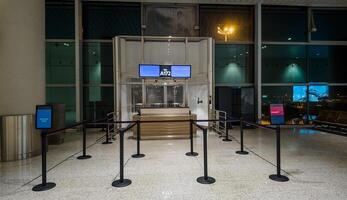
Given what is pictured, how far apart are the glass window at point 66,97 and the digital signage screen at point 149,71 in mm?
3405

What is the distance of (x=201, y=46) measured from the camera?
8.80 meters

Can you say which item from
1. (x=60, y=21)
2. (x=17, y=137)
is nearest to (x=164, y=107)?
(x=17, y=137)

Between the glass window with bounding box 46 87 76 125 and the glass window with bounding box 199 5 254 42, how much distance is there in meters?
6.23

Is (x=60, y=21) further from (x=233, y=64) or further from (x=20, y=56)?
(x=233, y=64)

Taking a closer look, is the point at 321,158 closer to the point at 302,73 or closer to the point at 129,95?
the point at 302,73

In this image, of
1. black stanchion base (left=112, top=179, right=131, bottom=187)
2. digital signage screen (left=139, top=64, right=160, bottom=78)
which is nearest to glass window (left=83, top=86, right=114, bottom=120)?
digital signage screen (left=139, top=64, right=160, bottom=78)

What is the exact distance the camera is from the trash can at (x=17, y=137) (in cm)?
457

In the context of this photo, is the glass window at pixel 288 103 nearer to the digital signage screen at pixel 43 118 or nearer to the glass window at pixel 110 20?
the glass window at pixel 110 20

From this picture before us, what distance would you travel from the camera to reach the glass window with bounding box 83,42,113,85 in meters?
9.16

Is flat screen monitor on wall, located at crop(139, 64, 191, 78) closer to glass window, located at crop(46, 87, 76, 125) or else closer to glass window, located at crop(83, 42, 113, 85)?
glass window, located at crop(83, 42, 113, 85)

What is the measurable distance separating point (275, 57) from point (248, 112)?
296 cm

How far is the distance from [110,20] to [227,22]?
520cm

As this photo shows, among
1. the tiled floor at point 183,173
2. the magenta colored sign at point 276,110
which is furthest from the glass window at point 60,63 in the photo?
the magenta colored sign at point 276,110

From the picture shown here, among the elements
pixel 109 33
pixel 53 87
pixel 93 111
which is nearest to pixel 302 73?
pixel 109 33
